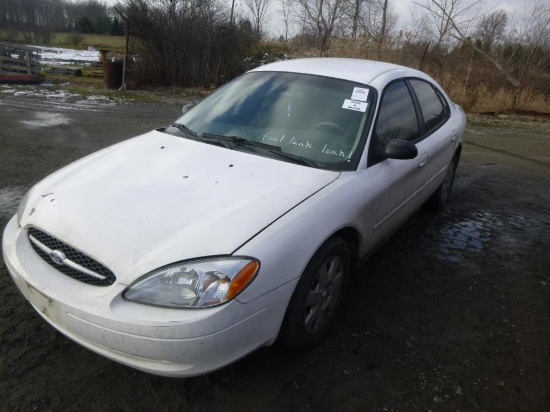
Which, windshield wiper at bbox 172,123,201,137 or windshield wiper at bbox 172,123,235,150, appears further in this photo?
windshield wiper at bbox 172,123,201,137

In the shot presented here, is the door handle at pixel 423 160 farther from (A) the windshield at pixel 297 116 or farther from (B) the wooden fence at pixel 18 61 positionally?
(B) the wooden fence at pixel 18 61

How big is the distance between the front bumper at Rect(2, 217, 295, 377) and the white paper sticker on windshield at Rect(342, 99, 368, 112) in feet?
4.95

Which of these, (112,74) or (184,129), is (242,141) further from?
(112,74)

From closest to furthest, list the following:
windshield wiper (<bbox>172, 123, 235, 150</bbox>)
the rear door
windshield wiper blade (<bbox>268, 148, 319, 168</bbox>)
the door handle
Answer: windshield wiper blade (<bbox>268, 148, 319, 168</bbox>) < windshield wiper (<bbox>172, 123, 235, 150</bbox>) < the door handle < the rear door

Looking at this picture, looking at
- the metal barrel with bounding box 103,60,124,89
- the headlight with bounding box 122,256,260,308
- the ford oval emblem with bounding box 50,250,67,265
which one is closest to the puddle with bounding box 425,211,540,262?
the headlight with bounding box 122,256,260,308

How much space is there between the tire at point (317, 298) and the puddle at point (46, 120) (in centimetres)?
698

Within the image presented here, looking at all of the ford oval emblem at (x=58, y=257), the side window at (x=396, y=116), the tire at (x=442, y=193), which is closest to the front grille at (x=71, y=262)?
the ford oval emblem at (x=58, y=257)

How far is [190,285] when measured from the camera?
6.37 feet

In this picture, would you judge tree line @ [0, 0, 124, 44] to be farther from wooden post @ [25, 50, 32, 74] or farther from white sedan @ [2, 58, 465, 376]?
white sedan @ [2, 58, 465, 376]

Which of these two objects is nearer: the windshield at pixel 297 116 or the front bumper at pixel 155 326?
the front bumper at pixel 155 326

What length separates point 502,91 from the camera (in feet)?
47.7

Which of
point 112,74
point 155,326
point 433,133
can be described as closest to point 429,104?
point 433,133

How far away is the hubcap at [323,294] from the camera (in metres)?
2.45

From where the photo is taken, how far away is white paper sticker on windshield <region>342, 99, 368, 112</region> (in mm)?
3109
